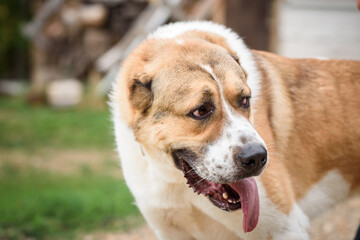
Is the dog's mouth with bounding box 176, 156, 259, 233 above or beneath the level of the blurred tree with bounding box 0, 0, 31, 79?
above

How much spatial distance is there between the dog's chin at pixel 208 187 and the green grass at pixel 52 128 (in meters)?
5.82

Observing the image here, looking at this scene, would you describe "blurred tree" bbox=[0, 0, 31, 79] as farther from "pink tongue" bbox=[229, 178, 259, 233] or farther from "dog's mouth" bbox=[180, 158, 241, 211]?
"pink tongue" bbox=[229, 178, 259, 233]

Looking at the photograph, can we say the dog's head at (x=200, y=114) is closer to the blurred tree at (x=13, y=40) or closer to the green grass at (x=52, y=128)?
the green grass at (x=52, y=128)

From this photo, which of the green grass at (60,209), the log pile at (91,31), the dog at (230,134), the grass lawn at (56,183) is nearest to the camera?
the dog at (230,134)

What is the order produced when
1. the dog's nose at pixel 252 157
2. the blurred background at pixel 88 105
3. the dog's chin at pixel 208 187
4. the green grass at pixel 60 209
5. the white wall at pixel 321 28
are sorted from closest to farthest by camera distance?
the dog's nose at pixel 252 157
the dog's chin at pixel 208 187
the green grass at pixel 60 209
the blurred background at pixel 88 105
the white wall at pixel 321 28

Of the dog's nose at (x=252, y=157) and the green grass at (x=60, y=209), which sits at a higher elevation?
the dog's nose at (x=252, y=157)

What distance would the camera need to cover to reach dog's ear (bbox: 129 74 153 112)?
106 inches

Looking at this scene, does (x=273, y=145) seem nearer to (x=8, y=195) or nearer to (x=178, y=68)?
(x=178, y=68)

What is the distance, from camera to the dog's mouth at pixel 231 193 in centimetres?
252

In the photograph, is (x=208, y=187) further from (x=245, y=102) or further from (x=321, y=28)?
(x=321, y=28)

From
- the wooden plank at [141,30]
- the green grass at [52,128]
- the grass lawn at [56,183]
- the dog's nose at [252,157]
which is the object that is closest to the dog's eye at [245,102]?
the dog's nose at [252,157]

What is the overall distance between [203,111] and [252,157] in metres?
0.36

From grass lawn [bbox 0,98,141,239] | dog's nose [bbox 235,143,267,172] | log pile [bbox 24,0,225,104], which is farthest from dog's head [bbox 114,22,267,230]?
→ log pile [bbox 24,0,225,104]

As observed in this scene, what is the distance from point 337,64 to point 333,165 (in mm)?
695
